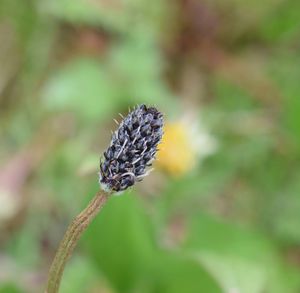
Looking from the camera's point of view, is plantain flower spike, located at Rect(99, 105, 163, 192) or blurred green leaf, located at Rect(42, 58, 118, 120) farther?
blurred green leaf, located at Rect(42, 58, 118, 120)

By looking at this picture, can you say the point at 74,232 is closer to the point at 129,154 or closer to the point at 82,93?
the point at 129,154

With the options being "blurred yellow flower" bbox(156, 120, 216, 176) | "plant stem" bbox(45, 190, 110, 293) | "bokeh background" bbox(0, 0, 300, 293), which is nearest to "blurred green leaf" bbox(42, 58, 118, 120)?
"bokeh background" bbox(0, 0, 300, 293)

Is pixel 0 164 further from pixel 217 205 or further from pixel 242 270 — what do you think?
pixel 242 270

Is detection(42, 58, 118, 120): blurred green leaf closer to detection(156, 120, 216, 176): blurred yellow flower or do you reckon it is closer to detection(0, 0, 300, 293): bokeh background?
detection(0, 0, 300, 293): bokeh background

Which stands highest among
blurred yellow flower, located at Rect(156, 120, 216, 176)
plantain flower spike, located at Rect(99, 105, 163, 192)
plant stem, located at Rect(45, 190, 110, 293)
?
blurred yellow flower, located at Rect(156, 120, 216, 176)

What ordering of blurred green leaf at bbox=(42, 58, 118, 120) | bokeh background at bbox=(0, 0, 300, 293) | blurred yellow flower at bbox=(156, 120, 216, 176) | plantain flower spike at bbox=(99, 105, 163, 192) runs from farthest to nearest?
blurred green leaf at bbox=(42, 58, 118, 120), blurred yellow flower at bbox=(156, 120, 216, 176), bokeh background at bbox=(0, 0, 300, 293), plantain flower spike at bbox=(99, 105, 163, 192)

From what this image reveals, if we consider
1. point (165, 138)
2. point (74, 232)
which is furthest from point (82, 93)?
point (74, 232)

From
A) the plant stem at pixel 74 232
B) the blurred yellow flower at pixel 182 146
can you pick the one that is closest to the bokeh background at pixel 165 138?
the blurred yellow flower at pixel 182 146

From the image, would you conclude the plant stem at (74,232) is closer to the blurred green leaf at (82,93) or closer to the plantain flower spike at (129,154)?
the plantain flower spike at (129,154)

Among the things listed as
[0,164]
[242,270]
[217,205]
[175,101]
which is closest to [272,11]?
[175,101]
